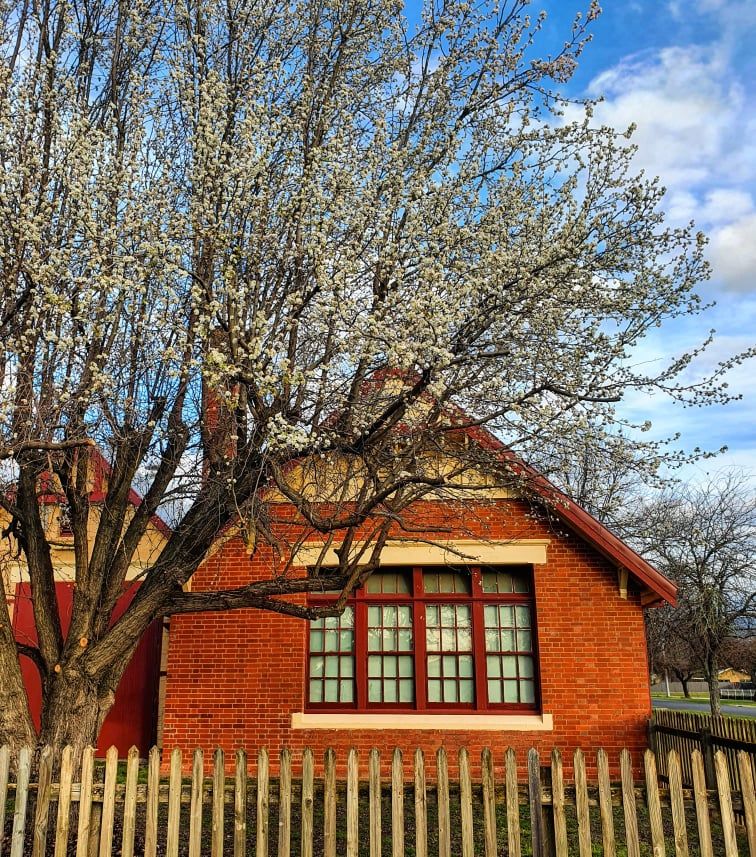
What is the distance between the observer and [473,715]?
11.7 meters

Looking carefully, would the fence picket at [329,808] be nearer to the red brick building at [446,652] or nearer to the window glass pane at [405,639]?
the red brick building at [446,652]

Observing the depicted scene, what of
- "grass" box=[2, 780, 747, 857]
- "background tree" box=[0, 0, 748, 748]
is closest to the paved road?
"grass" box=[2, 780, 747, 857]

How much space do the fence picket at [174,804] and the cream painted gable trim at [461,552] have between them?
6.64 m

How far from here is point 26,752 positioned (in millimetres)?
5820

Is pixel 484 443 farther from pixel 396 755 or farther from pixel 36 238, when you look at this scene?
pixel 36 238

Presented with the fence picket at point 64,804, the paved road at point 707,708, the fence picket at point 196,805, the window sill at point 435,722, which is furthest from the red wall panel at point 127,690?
the paved road at point 707,708

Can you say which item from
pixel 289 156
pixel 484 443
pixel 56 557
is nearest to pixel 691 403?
pixel 484 443

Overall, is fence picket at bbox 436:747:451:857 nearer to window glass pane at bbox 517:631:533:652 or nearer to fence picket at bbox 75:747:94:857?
fence picket at bbox 75:747:94:857

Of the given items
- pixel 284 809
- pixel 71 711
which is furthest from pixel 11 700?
pixel 284 809

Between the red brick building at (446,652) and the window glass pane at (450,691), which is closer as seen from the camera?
the red brick building at (446,652)

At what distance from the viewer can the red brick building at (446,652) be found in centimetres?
1169

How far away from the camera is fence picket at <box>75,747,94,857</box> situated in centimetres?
563

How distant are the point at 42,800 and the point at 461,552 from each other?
7.68m

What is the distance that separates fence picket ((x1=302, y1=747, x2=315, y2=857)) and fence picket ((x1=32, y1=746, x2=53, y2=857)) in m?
1.91
